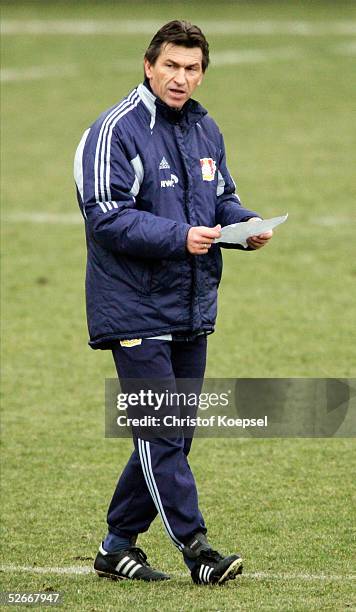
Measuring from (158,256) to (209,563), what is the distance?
1.14 meters

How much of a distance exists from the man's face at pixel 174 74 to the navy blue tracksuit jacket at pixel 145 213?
1.6 inches

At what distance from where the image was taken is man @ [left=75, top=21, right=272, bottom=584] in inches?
220

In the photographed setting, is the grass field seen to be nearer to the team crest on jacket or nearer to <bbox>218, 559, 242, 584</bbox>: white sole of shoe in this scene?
<bbox>218, 559, 242, 584</bbox>: white sole of shoe

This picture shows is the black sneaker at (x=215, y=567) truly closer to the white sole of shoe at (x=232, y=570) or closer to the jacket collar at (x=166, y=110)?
the white sole of shoe at (x=232, y=570)

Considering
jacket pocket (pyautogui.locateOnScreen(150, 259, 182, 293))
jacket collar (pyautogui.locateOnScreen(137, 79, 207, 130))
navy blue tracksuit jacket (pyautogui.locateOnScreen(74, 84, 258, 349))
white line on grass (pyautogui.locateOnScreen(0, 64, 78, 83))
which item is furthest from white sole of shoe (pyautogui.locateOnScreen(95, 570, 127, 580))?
white line on grass (pyautogui.locateOnScreen(0, 64, 78, 83))

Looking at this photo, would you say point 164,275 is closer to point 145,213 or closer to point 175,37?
point 145,213

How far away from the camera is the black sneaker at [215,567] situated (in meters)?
5.66

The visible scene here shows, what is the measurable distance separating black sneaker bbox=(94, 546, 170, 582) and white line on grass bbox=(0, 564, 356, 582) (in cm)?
14

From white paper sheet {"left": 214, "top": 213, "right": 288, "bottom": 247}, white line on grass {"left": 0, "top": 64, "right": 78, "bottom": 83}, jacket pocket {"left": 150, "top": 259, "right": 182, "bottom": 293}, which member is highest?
white line on grass {"left": 0, "top": 64, "right": 78, "bottom": 83}

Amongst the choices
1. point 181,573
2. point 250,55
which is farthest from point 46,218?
point 250,55

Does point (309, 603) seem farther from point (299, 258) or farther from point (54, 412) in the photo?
point (299, 258)

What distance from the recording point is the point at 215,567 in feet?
18.6

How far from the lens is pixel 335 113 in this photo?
69.6ft

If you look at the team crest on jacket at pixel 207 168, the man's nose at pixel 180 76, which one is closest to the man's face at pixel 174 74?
the man's nose at pixel 180 76
